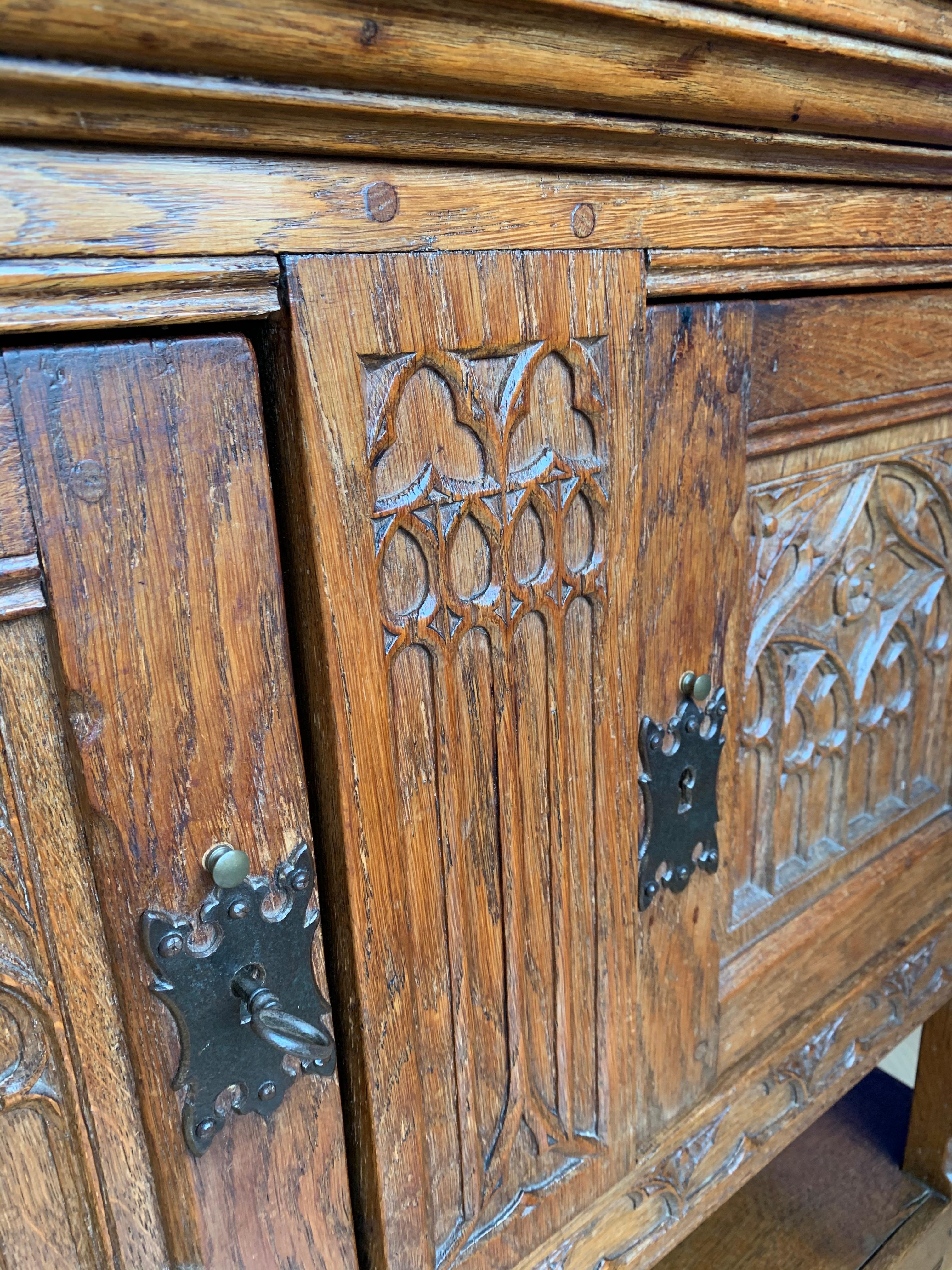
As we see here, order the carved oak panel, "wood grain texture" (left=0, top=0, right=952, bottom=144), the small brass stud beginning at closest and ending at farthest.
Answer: "wood grain texture" (left=0, top=0, right=952, bottom=144) < the small brass stud < the carved oak panel

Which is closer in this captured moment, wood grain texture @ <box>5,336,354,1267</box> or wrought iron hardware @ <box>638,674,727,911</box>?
wood grain texture @ <box>5,336,354,1267</box>

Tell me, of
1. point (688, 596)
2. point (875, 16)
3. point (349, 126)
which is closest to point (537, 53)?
point (349, 126)

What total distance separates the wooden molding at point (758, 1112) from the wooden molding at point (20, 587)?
48cm

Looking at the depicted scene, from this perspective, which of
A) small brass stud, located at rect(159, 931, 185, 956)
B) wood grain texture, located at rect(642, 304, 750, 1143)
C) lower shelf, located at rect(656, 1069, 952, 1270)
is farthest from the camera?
lower shelf, located at rect(656, 1069, 952, 1270)

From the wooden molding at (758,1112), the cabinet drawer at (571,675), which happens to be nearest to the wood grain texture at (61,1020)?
the cabinet drawer at (571,675)

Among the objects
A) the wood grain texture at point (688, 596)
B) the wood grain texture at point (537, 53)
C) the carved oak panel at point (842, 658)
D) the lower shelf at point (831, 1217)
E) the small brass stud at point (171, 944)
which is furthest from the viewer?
the lower shelf at point (831, 1217)

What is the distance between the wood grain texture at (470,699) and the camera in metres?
0.36

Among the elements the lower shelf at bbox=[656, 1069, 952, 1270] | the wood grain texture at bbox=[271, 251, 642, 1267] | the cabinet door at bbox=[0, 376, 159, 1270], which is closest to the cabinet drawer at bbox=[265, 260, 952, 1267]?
the wood grain texture at bbox=[271, 251, 642, 1267]

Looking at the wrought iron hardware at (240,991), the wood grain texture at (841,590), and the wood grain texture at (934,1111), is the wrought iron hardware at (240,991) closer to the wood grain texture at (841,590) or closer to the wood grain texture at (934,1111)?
the wood grain texture at (841,590)

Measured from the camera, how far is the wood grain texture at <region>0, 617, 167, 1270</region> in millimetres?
315

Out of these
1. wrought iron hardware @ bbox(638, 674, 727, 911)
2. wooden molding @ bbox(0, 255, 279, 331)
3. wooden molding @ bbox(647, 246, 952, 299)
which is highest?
wooden molding @ bbox(0, 255, 279, 331)

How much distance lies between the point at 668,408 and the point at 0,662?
0.35 m

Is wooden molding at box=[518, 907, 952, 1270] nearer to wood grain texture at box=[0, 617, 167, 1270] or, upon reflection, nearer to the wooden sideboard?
the wooden sideboard

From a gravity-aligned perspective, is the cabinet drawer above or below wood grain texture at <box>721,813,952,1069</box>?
above
